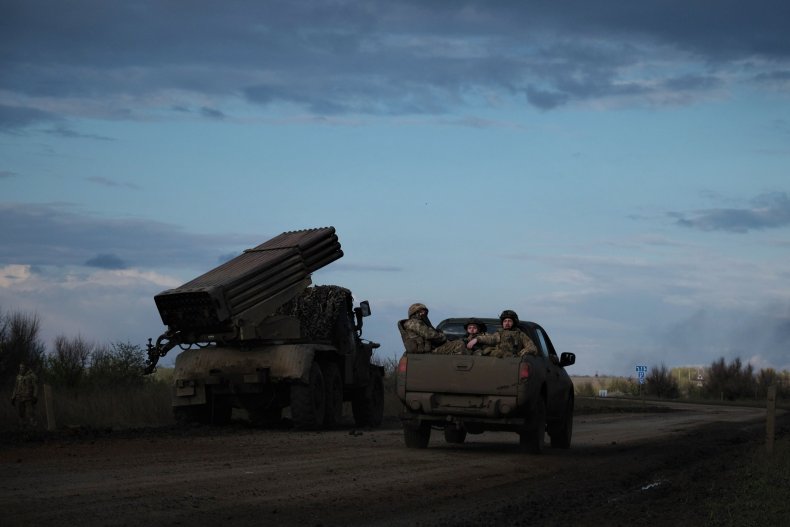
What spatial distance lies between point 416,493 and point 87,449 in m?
7.15

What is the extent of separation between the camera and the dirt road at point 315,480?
1002 cm

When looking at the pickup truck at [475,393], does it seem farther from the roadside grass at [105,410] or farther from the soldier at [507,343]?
the roadside grass at [105,410]

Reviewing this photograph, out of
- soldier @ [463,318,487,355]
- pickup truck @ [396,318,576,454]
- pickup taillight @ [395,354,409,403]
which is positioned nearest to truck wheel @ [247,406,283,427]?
pickup truck @ [396,318,576,454]

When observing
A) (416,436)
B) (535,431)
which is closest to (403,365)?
(416,436)

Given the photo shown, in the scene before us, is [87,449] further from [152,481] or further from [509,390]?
[509,390]

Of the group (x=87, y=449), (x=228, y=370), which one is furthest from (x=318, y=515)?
(x=228, y=370)

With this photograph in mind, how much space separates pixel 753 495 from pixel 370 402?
45.8ft

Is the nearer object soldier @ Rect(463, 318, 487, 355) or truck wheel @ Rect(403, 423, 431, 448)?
soldier @ Rect(463, 318, 487, 355)

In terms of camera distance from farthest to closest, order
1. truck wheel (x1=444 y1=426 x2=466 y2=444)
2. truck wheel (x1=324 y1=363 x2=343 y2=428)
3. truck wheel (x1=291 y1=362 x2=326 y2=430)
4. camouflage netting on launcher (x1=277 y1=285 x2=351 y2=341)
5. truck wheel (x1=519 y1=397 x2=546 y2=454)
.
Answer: camouflage netting on launcher (x1=277 y1=285 x2=351 y2=341)
truck wheel (x1=324 y1=363 x2=343 y2=428)
truck wheel (x1=291 y1=362 x2=326 y2=430)
truck wheel (x1=444 y1=426 x2=466 y2=444)
truck wheel (x1=519 y1=397 x2=546 y2=454)

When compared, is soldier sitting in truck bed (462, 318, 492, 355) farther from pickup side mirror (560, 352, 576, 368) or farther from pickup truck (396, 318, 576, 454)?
pickup side mirror (560, 352, 576, 368)

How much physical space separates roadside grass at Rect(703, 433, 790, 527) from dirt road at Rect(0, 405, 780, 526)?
32.6 inches

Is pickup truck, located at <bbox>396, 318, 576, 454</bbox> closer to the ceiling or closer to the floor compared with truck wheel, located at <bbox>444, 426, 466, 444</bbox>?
closer to the ceiling

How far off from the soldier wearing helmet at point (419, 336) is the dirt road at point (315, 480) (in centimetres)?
154

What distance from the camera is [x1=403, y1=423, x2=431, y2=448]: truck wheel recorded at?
17359 millimetres
